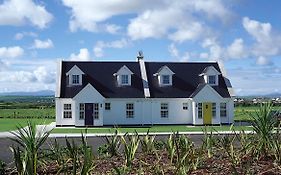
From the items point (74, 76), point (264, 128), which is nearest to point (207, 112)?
point (74, 76)

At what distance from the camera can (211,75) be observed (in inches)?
1598

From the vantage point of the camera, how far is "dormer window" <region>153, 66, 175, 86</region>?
40312mm

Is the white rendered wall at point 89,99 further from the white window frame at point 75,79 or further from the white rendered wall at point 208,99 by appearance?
the white rendered wall at point 208,99

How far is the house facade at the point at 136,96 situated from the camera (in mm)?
37875

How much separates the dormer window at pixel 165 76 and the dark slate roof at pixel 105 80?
5.77 ft

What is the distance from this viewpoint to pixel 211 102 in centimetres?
3878

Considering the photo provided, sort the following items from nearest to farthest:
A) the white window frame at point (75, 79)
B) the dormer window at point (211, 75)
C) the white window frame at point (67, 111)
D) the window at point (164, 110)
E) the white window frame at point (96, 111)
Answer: the white window frame at point (96, 111) → the white window frame at point (67, 111) → the white window frame at point (75, 79) → the window at point (164, 110) → the dormer window at point (211, 75)

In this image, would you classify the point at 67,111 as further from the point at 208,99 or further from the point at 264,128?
the point at 264,128

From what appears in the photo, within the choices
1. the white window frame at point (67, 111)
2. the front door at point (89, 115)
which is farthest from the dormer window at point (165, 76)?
the white window frame at point (67, 111)

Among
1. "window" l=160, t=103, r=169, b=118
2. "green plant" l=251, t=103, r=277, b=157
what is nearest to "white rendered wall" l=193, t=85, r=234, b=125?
"window" l=160, t=103, r=169, b=118

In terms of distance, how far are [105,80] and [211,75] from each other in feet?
30.4

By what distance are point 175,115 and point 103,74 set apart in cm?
723

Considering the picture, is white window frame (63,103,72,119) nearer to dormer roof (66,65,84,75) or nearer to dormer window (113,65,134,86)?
dormer roof (66,65,84,75)

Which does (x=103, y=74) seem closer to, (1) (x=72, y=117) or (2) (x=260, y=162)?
(1) (x=72, y=117)
